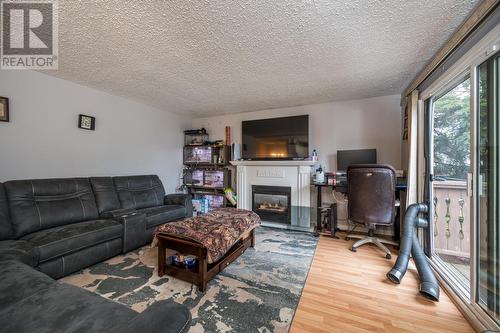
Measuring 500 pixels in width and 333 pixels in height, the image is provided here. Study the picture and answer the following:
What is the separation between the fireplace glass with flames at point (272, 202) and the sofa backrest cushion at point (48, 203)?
2.59 metres

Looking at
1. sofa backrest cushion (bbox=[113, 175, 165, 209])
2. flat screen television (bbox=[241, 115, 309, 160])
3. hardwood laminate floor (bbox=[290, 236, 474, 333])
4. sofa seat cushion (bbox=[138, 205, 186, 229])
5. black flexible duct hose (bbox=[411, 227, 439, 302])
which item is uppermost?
flat screen television (bbox=[241, 115, 309, 160])

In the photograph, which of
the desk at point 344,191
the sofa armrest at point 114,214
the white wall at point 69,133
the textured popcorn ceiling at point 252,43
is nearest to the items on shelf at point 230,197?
the white wall at point 69,133

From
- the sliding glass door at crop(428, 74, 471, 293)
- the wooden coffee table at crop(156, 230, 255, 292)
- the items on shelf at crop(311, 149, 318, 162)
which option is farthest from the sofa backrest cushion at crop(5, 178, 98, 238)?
the sliding glass door at crop(428, 74, 471, 293)

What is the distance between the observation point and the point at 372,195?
2537 millimetres

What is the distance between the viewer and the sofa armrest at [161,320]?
2.28 feet

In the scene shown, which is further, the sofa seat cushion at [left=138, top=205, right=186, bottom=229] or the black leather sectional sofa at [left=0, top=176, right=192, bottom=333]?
the sofa seat cushion at [left=138, top=205, right=186, bottom=229]

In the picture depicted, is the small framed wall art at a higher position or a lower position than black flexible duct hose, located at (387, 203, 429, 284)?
higher

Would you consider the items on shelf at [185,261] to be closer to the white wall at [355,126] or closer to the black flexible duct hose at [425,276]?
the black flexible duct hose at [425,276]

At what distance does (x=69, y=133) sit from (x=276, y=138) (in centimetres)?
327

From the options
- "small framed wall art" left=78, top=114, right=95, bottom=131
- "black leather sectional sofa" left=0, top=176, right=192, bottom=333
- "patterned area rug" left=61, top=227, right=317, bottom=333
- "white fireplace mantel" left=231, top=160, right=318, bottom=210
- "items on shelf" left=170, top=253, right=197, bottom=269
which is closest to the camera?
"black leather sectional sofa" left=0, top=176, right=192, bottom=333

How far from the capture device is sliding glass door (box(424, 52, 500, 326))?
135 centimetres

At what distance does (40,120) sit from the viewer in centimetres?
253

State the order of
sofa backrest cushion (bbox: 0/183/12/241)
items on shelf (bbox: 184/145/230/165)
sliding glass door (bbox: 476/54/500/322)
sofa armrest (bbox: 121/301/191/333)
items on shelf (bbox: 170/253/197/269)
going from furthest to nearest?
items on shelf (bbox: 184/145/230/165) < items on shelf (bbox: 170/253/197/269) < sofa backrest cushion (bbox: 0/183/12/241) < sliding glass door (bbox: 476/54/500/322) < sofa armrest (bbox: 121/301/191/333)

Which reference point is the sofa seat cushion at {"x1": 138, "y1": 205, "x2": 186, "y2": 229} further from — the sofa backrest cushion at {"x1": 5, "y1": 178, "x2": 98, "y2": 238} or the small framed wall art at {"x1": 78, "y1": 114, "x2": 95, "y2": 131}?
the small framed wall art at {"x1": 78, "y1": 114, "x2": 95, "y2": 131}
